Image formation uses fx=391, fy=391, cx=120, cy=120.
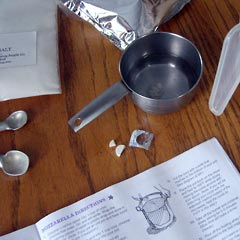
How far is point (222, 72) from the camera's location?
0.50 m

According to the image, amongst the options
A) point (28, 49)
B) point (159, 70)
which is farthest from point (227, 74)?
point (28, 49)

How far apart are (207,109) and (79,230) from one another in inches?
9.8

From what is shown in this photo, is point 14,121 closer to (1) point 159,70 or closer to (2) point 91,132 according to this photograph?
(2) point 91,132

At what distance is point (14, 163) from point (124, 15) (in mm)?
273

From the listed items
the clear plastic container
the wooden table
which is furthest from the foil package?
the clear plastic container

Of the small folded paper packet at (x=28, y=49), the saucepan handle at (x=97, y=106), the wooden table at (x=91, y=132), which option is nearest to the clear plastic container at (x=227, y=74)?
the wooden table at (x=91, y=132)

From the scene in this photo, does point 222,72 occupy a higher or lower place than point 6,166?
higher

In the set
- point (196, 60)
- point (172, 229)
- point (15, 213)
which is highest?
point (196, 60)

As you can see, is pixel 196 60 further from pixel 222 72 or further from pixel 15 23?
pixel 15 23

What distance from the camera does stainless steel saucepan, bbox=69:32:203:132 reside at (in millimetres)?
552

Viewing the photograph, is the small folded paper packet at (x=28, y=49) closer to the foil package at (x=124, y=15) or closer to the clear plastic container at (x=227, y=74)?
the foil package at (x=124, y=15)

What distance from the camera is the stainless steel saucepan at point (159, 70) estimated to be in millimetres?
552

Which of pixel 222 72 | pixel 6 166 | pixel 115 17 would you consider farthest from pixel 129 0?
A: pixel 6 166

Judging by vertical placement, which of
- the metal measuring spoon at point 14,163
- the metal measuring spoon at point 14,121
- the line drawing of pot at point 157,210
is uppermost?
the line drawing of pot at point 157,210
